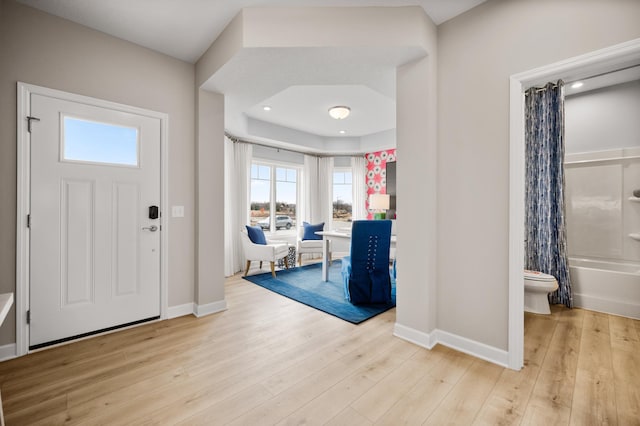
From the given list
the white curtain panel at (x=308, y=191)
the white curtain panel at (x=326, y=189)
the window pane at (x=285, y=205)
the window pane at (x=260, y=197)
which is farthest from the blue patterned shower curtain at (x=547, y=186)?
the window pane at (x=260, y=197)

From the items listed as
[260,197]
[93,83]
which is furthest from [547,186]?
[93,83]

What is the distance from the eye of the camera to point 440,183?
7.44 ft

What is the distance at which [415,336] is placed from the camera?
225 cm

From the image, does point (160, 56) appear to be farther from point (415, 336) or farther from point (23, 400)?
point (415, 336)

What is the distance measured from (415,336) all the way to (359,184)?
452 cm

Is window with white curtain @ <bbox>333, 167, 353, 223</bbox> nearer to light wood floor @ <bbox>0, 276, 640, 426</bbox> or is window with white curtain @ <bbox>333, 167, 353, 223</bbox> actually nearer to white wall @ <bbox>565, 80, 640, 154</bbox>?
white wall @ <bbox>565, 80, 640, 154</bbox>

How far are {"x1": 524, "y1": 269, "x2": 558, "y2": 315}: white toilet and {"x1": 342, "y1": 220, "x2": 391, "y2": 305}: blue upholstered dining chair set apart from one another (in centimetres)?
144

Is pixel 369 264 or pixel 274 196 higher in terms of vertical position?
pixel 274 196

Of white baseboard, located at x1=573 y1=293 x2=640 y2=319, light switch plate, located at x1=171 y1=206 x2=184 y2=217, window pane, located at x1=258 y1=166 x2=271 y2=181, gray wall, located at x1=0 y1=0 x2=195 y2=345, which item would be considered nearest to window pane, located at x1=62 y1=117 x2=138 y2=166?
gray wall, located at x1=0 y1=0 x2=195 y2=345

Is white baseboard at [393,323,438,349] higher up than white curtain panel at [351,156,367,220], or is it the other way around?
white curtain panel at [351,156,367,220]

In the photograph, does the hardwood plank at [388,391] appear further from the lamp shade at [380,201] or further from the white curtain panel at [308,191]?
the white curtain panel at [308,191]

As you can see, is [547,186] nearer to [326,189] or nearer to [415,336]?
[415,336]

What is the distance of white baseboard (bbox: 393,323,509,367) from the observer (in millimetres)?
1957

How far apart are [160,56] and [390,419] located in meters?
3.54
